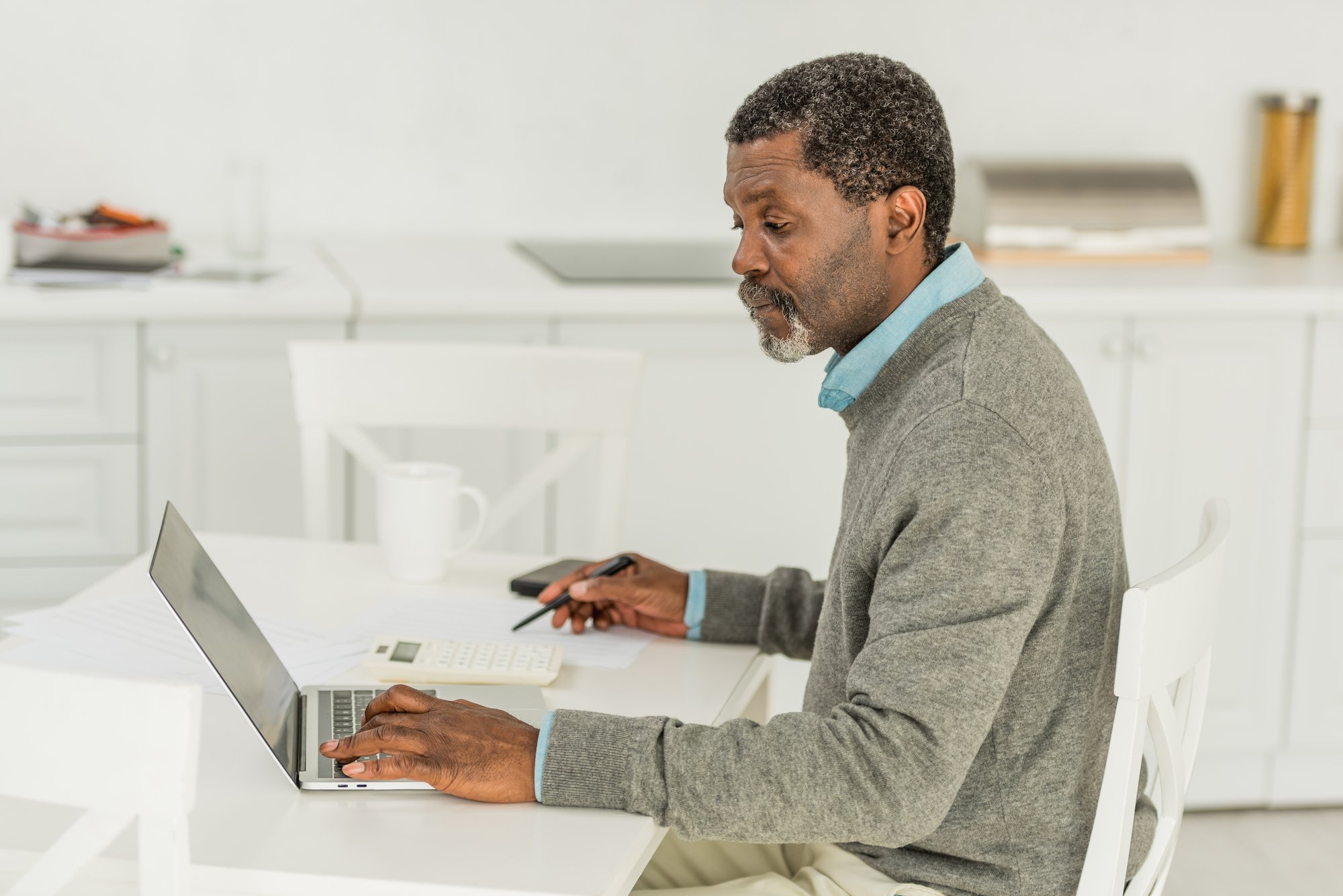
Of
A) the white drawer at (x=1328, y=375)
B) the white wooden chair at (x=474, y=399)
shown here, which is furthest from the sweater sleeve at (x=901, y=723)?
the white drawer at (x=1328, y=375)

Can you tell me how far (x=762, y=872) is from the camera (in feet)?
4.38

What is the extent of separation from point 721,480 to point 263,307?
754mm

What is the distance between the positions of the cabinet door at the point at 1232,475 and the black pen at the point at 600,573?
1.27 meters

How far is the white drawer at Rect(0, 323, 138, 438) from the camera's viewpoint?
83.7 inches

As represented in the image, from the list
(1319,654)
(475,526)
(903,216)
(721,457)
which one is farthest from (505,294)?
(1319,654)

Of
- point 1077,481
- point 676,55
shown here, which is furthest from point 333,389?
point 676,55

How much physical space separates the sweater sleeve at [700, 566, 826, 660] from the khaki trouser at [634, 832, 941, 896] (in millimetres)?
184

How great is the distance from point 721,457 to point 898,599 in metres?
1.35

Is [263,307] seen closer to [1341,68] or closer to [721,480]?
[721,480]

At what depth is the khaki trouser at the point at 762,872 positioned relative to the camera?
1169 millimetres

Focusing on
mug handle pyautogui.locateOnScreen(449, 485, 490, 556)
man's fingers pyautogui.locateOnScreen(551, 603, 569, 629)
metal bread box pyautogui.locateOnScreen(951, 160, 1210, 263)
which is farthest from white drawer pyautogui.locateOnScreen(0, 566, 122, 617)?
metal bread box pyautogui.locateOnScreen(951, 160, 1210, 263)

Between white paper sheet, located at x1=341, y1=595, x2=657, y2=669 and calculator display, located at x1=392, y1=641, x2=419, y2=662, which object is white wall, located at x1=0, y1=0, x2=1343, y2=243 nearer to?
white paper sheet, located at x1=341, y1=595, x2=657, y2=669

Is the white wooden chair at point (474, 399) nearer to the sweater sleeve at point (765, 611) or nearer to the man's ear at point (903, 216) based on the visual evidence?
the sweater sleeve at point (765, 611)

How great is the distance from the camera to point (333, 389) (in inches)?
69.5
